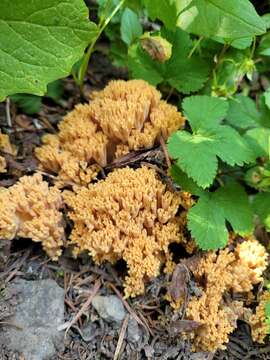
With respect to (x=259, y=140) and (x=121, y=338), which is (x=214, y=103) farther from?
(x=121, y=338)

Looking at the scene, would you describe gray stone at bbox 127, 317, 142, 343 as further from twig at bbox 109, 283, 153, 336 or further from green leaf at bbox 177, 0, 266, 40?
green leaf at bbox 177, 0, 266, 40

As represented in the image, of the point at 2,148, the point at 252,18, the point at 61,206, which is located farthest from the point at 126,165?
the point at 252,18

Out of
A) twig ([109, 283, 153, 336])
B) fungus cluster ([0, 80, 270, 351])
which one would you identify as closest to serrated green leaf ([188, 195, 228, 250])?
fungus cluster ([0, 80, 270, 351])

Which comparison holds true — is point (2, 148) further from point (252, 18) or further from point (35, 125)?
point (252, 18)

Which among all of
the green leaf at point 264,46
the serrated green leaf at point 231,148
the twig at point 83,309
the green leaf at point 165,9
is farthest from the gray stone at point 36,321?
the green leaf at point 264,46

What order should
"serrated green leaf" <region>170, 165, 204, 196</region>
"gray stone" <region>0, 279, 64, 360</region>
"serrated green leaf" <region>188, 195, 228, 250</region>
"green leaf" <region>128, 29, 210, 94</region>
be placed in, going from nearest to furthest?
"gray stone" <region>0, 279, 64, 360</region>, "serrated green leaf" <region>188, 195, 228, 250</region>, "serrated green leaf" <region>170, 165, 204, 196</region>, "green leaf" <region>128, 29, 210, 94</region>
